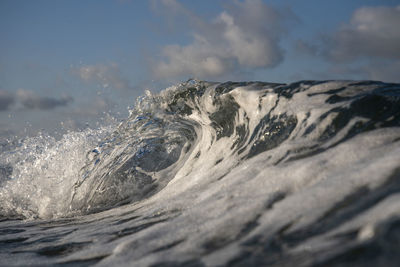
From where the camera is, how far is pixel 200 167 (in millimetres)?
3607

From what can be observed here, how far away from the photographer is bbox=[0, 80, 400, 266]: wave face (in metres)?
1.26

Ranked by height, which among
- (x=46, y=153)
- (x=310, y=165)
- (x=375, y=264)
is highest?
(x=46, y=153)

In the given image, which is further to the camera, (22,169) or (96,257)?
(22,169)

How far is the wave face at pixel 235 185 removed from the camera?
4.13 feet

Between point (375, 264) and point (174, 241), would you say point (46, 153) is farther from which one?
point (375, 264)

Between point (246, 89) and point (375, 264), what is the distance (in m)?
3.12

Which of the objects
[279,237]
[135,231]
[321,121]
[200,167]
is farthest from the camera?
[200,167]

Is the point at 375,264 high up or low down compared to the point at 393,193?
down

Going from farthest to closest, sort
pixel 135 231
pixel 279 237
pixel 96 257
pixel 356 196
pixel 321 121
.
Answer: pixel 321 121, pixel 135 231, pixel 96 257, pixel 356 196, pixel 279 237

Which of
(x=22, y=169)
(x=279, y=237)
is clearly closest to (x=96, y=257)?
(x=279, y=237)

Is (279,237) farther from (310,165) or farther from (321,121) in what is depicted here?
(321,121)

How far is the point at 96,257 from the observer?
1672 mm

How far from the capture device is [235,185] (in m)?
2.18

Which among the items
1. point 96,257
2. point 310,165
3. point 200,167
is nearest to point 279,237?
point 310,165
